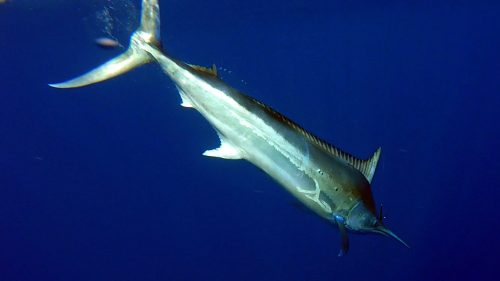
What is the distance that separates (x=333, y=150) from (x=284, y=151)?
0.37 m

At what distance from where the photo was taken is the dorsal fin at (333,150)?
3648 millimetres

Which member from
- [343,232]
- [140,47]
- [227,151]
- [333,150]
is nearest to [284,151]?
[333,150]

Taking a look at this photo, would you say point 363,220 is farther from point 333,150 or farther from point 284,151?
point 284,151

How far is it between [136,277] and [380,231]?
42.0ft

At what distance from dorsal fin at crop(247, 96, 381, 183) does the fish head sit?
0.89ft

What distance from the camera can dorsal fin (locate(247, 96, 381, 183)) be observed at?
3.65 m

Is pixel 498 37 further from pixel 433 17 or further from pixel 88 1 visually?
pixel 88 1

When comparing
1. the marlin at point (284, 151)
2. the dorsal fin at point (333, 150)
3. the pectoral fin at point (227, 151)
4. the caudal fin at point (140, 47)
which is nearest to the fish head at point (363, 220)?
the marlin at point (284, 151)

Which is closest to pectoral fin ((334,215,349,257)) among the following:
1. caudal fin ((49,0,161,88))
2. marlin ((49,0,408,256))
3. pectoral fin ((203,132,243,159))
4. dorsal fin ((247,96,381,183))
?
marlin ((49,0,408,256))

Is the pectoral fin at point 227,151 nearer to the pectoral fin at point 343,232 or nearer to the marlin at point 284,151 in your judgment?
the marlin at point 284,151

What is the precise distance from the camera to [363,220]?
12.7ft

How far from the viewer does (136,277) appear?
15422mm

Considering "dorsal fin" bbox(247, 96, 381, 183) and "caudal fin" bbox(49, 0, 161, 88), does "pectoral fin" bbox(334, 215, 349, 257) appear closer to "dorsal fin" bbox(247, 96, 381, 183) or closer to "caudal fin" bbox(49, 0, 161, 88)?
"dorsal fin" bbox(247, 96, 381, 183)

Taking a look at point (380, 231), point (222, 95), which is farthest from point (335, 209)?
point (222, 95)
